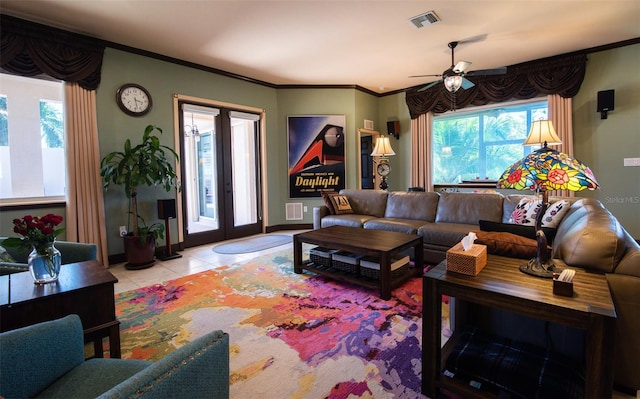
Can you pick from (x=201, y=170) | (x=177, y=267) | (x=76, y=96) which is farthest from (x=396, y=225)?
(x=76, y=96)

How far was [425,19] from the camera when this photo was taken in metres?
3.61

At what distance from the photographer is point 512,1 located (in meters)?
3.28

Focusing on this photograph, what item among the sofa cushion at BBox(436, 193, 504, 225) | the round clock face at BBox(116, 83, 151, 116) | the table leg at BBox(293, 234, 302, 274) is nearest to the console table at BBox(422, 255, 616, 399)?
the table leg at BBox(293, 234, 302, 274)

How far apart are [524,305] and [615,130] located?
4.93 metres

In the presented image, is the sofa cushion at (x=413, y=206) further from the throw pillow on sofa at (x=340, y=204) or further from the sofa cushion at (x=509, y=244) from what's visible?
the sofa cushion at (x=509, y=244)

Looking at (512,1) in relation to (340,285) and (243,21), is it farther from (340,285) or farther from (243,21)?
(340,285)

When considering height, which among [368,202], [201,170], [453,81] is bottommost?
[368,202]

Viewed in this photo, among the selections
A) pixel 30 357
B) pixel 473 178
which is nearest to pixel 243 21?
pixel 30 357

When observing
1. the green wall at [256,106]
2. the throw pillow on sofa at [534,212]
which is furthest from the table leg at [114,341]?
the throw pillow on sofa at [534,212]

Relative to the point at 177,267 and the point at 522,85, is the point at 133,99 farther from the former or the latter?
the point at 522,85

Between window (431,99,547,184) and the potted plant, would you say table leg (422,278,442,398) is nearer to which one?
the potted plant

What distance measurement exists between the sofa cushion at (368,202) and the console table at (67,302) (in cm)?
357

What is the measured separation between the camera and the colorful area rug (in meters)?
1.75

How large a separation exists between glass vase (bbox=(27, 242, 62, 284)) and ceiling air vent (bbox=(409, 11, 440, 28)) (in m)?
3.90
